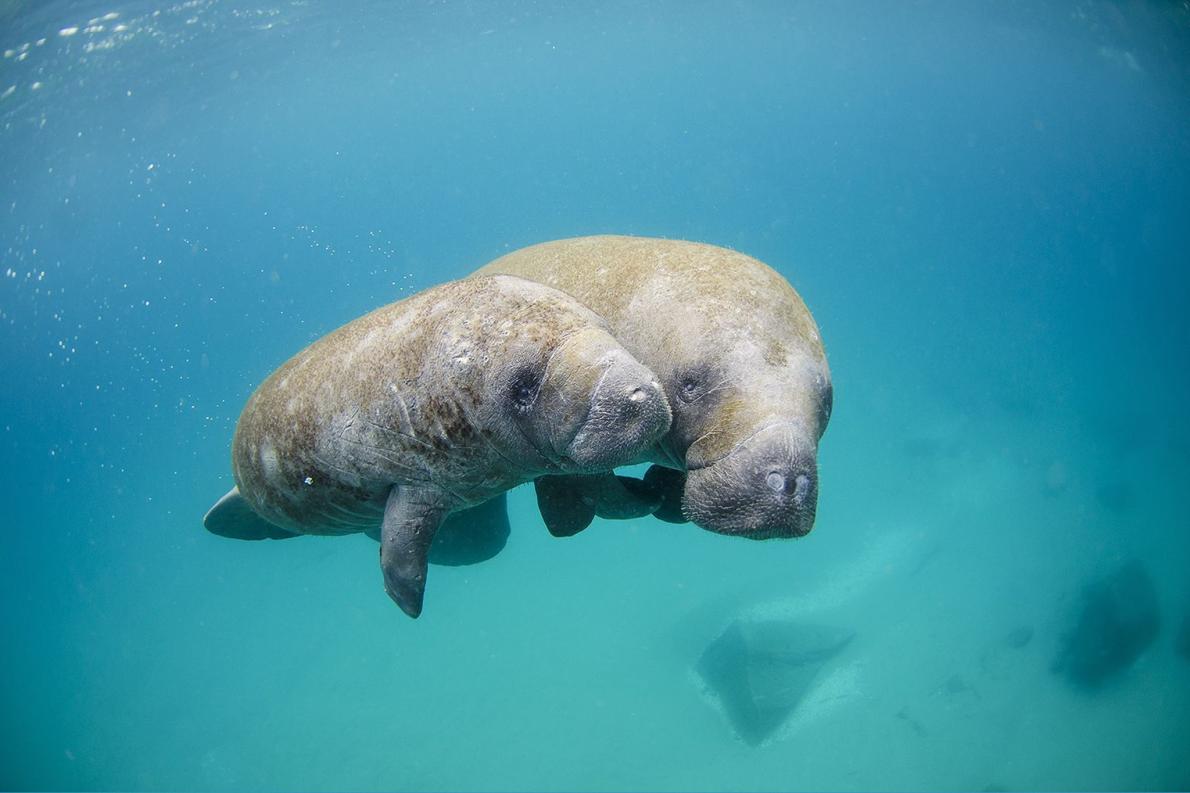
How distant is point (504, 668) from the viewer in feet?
63.1

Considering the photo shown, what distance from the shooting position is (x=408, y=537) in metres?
3.48

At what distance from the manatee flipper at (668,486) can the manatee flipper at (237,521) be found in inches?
114

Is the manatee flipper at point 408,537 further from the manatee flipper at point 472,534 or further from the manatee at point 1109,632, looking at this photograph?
the manatee at point 1109,632

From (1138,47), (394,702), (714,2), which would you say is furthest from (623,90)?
(394,702)

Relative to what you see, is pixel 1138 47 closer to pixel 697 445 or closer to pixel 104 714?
pixel 697 445

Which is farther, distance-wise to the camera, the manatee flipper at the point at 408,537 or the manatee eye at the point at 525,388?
the manatee flipper at the point at 408,537

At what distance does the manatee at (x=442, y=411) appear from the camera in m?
Answer: 2.77

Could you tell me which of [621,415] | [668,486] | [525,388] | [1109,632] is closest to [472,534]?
[668,486]

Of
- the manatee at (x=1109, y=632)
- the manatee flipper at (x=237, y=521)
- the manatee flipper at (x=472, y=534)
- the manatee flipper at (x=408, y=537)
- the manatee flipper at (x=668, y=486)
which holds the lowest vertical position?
the manatee at (x=1109, y=632)

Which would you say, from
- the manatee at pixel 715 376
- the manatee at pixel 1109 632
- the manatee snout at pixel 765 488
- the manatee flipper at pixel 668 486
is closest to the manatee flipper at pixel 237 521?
the manatee at pixel 715 376

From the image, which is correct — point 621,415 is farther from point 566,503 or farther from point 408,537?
point 408,537

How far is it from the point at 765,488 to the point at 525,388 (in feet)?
3.63

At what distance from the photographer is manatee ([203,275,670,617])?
277 centimetres

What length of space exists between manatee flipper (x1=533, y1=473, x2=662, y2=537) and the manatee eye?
30.2 inches
